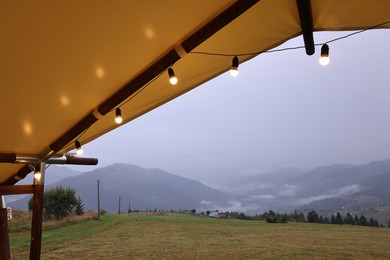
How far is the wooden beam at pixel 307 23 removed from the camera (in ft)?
8.74

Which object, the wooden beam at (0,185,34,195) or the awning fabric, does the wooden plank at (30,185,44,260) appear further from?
the awning fabric

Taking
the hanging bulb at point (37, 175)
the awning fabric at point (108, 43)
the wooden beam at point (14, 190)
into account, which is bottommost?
the wooden beam at point (14, 190)

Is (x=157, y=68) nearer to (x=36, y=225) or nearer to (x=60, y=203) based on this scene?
(x=36, y=225)

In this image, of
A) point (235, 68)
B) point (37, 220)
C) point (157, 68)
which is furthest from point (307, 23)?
point (37, 220)

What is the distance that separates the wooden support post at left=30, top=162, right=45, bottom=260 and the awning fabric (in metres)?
0.98

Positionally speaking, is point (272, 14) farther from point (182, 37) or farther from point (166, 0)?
point (166, 0)

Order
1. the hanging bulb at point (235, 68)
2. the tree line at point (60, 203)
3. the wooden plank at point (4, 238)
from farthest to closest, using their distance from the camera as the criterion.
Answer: the tree line at point (60, 203)
the wooden plank at point (4, 238)
the hanging bulb at point (235, 68)

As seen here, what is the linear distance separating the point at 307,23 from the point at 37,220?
4349mm

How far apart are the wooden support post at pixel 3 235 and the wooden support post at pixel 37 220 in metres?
0.92

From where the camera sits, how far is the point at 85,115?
398 centimetres

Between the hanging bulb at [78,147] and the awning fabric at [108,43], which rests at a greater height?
the awning fabric at [108,43]

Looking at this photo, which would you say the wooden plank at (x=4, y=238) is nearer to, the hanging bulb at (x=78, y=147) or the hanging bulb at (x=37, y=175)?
the hanging bulb at (x=37, y=175)

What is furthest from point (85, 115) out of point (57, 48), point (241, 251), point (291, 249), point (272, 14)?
point (291, 249)

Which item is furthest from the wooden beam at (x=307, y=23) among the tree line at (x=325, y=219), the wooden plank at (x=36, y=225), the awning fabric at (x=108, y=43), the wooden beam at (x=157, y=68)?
the tree line at (x=325, y=219)
